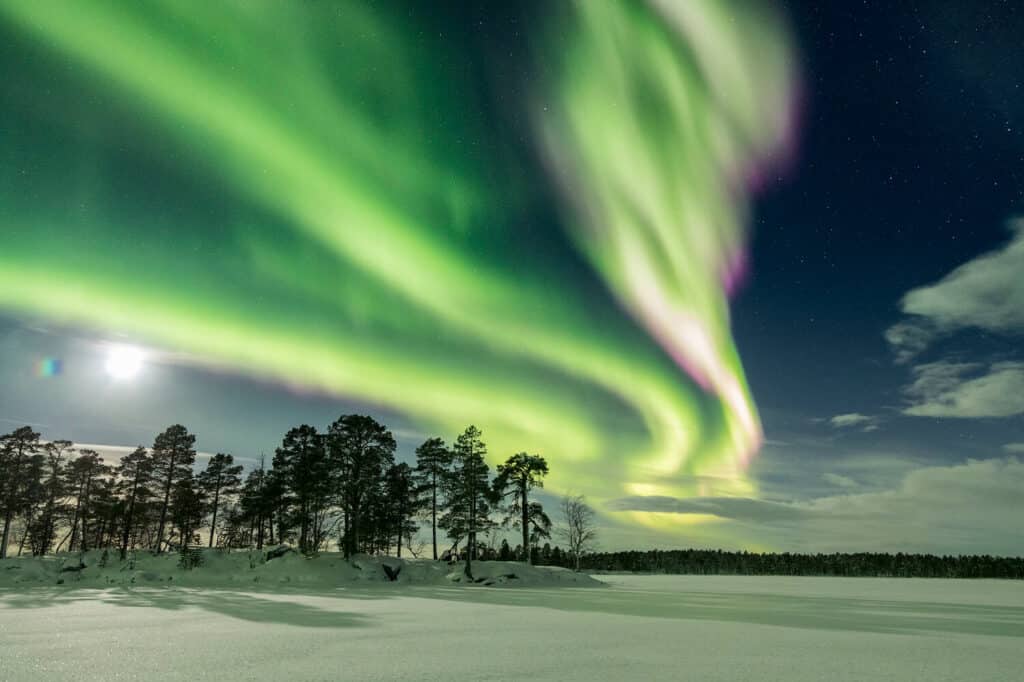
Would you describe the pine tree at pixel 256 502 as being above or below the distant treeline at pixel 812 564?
above

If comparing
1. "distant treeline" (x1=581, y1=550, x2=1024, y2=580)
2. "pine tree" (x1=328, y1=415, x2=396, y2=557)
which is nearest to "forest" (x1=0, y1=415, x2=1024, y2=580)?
"pine tree" (x1=328, y1=415, x2=396, y2=557)

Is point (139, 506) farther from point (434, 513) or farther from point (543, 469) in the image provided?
point (543, 469)

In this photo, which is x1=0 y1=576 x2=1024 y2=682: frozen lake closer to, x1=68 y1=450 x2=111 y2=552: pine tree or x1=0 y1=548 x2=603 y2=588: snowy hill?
x1=0 y1=548 x2=603 y2=588: snowy hill

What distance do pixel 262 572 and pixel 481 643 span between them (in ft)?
129

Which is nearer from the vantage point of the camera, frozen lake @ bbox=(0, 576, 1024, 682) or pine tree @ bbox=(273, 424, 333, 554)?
frozen lake @ bbox=(0, 576, 1024, 682)

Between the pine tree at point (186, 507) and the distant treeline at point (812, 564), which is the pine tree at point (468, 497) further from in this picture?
the distant treeline at point (812, 564)

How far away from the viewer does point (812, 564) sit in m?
180

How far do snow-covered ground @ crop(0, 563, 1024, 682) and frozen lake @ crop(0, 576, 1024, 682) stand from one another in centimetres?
5

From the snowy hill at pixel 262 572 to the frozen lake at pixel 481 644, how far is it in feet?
71.0

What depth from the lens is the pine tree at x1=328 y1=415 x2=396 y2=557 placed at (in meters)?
54.1

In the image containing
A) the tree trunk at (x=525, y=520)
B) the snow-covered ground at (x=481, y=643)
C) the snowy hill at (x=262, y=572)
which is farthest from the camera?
the tree trunk at (x=525, y=520)

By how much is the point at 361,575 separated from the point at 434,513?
11153 millimetres

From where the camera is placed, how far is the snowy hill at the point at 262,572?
47.8m

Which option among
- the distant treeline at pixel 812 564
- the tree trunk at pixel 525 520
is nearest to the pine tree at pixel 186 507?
the tree trunk at pixel 525 520
